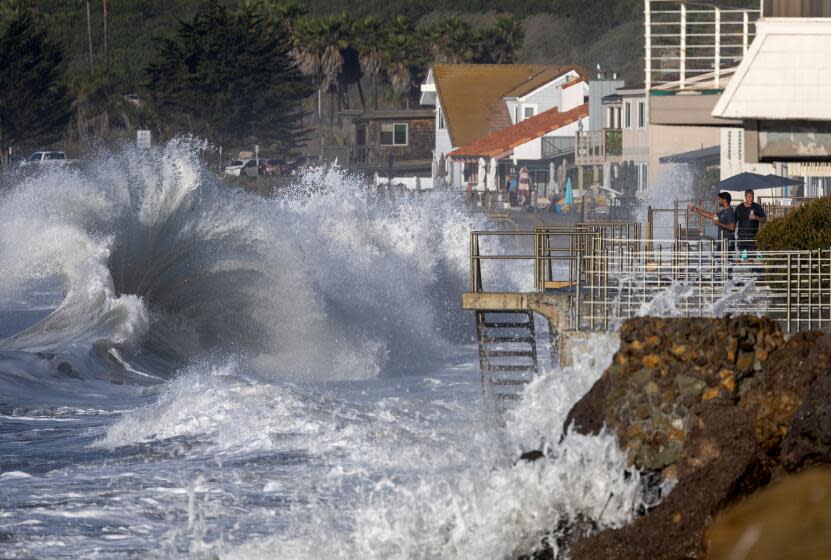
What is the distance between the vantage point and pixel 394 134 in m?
103

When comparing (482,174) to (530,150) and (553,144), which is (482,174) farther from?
(553,144)

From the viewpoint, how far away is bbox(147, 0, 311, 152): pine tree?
98.4 m

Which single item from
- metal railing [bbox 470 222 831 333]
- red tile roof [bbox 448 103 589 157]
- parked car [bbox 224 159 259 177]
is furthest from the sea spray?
parked car [bbox 224 159 259 177]

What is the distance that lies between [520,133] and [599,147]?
586 inches

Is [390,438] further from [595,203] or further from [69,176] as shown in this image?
[595,203]

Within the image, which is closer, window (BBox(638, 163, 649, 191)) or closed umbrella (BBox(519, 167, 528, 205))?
window (BBox(638, 163, 649, 191))

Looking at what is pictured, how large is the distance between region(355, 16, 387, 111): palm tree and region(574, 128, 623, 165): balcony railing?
→ 1772 inches

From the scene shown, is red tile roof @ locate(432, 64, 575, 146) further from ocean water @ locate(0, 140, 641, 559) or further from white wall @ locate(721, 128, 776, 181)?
white wall @ locate(721, 128, 776, 181)

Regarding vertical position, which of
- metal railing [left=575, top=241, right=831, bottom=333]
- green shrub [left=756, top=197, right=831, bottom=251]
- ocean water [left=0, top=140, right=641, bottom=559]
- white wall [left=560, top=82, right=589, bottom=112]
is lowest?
ocean water [left=0, top=140, right=641, bottom=559]

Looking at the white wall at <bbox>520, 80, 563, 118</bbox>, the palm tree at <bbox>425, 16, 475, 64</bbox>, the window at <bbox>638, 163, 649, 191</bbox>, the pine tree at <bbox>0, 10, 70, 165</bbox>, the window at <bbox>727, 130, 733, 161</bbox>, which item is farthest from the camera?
the palm tree at <bbox>425, 16, 475, 64</bbox>

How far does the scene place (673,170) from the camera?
2362 inches

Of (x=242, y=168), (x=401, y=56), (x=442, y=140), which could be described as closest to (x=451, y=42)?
(x=401, y=56)

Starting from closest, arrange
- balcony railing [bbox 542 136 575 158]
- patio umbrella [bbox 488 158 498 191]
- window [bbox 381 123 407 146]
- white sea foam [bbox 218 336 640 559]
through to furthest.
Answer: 1. white sea foam [bbox 218 336 640 559]
2. balcony railing [bbox 542 136 575 158]
3. patio umbrella [bbox 488 158 498 191]
4. window [bbox 381 123 407 146]

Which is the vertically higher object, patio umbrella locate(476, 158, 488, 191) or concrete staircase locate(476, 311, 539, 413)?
patio umbrella locate(476, 158, 488, 191)
